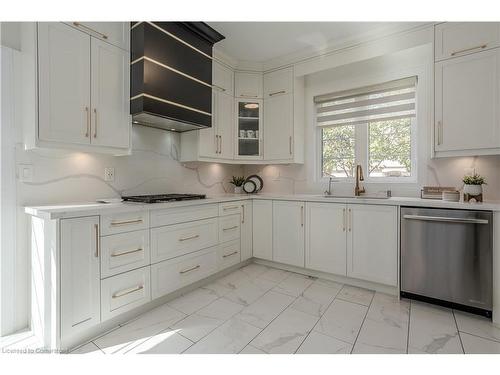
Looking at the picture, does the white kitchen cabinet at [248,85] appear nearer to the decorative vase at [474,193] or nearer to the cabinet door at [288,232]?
the cabinet door at [288,232]

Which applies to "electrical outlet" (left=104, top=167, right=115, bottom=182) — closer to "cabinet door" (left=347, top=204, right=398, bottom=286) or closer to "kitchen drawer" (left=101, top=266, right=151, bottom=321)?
"kitchen drawer" (left=101, top=266, right=151, bottom=321)

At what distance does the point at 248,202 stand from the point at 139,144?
1366 millimetres

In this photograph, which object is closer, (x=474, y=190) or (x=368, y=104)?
(x=474, y=190)

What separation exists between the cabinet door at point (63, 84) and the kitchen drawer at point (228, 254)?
160cm

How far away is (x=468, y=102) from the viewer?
2141 millimetres

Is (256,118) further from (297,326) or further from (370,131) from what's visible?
(297,326)

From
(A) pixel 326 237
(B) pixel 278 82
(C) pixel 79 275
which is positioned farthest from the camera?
(B) pixel 278 82

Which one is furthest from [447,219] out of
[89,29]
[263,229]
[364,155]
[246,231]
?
[89,29]

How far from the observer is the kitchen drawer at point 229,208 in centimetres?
271

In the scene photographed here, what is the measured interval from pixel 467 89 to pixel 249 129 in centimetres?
221

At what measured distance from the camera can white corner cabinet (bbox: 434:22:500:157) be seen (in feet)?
6.72

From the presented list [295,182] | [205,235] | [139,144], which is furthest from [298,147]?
[139,144]

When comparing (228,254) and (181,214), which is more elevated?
(181,214)

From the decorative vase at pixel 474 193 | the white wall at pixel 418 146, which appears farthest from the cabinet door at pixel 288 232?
the decorative vase at pixel 474 193
